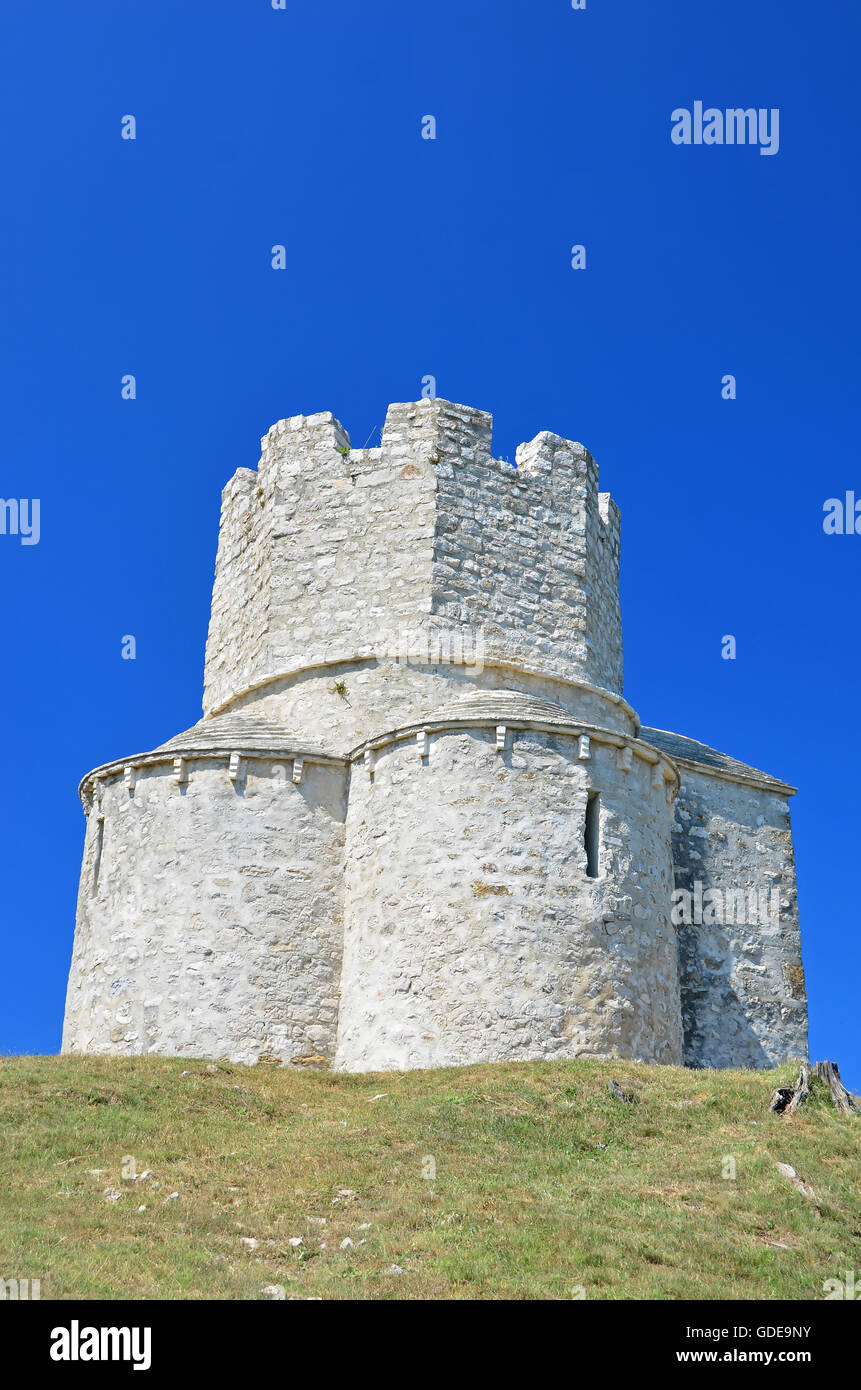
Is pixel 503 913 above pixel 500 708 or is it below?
below

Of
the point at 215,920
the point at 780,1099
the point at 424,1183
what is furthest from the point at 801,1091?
the point at 215,920

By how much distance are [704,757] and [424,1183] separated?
1594 cm

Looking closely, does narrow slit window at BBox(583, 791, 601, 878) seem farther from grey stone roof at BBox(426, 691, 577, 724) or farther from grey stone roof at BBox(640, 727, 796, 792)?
grey stone roof at BBox(640, 727, 796, 792)

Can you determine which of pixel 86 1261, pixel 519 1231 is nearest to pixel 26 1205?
pixel 86 1261

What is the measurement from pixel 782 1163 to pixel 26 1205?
842 cm

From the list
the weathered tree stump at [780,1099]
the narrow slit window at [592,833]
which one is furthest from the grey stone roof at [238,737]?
the weathered tree stump at [780,1099]

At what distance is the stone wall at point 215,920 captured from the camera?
72.4 ft

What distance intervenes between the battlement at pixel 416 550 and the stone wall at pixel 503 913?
4.04 m

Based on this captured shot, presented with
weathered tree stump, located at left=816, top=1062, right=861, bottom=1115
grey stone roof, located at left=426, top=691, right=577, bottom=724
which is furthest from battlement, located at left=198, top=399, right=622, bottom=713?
weathered tree stump, located at left=816, top=1062, right=861, bottom=1115

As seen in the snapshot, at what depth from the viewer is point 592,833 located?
71.9ft

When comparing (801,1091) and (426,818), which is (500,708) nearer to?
(426,818)

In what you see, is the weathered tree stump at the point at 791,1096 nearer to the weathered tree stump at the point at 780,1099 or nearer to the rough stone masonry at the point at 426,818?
the weathered tree stump at the point at 780,1099
